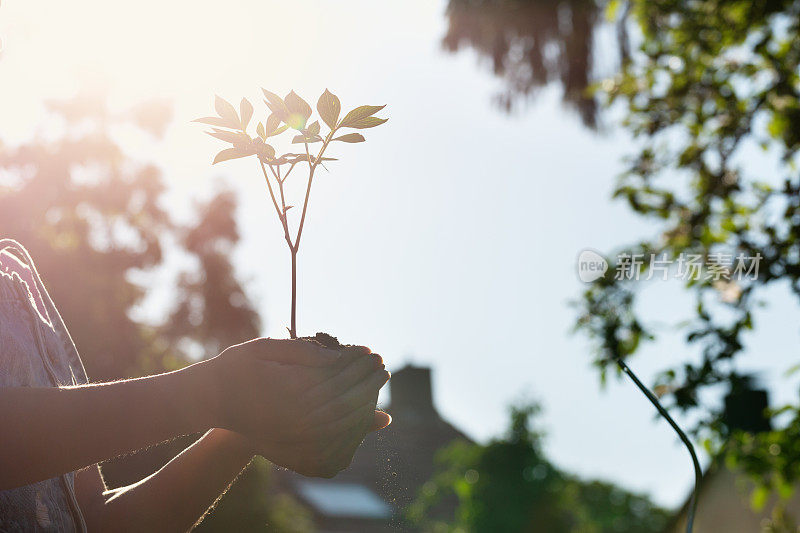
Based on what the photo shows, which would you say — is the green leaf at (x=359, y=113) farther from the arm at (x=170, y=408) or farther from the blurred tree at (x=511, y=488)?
the blurred tree at (x=511, y=488)

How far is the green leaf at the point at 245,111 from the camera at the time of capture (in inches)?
46.3

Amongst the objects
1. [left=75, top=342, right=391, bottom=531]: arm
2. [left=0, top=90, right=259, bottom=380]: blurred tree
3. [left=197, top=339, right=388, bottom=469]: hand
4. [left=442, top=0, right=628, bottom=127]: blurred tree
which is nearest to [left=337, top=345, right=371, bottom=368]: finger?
[left=197, top=339, right=388, bottom=469]: hand

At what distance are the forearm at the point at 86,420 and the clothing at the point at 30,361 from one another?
0.14m

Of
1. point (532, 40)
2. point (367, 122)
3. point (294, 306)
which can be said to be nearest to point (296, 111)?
point (367, 122)

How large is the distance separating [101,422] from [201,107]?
0.65 meters

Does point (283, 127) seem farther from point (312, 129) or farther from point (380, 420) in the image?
point (380, 420)

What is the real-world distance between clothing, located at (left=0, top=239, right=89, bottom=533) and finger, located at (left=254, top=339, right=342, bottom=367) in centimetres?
34

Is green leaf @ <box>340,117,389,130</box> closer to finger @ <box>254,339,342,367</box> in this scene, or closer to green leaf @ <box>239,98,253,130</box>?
green leaf @ <box>239,98,253,130</box>

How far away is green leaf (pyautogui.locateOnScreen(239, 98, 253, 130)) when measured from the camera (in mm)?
1175

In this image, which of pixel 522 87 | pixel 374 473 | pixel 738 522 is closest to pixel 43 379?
pixel 374 473

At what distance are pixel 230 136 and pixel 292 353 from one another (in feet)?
1.36

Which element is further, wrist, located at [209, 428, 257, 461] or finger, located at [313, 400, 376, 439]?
wrist, located at [209, 428, 257, 461]

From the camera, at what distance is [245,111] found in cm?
118

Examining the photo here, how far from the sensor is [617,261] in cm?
302
